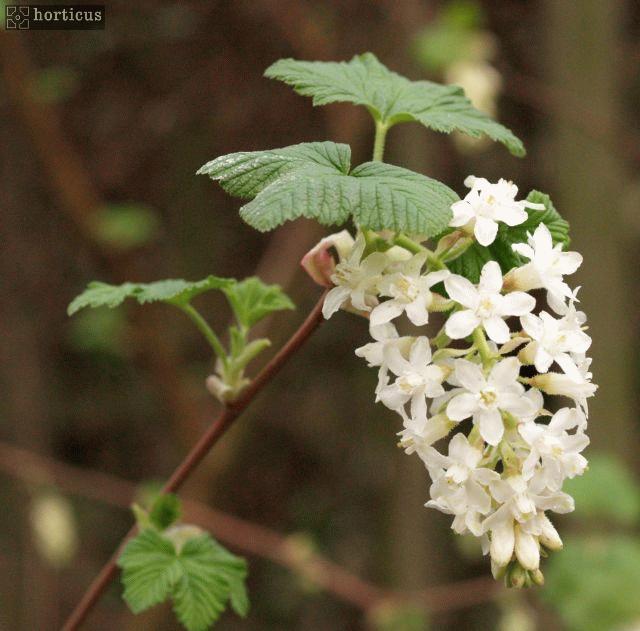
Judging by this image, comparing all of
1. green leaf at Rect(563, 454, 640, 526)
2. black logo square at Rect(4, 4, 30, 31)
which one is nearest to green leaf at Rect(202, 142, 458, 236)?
black logo square at Rect(4, 4, 30, 31)

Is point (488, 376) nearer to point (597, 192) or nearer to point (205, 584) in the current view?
point (205, 584)

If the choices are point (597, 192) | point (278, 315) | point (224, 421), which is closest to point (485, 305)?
point (224, 421)

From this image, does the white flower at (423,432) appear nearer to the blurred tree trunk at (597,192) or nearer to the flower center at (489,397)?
the flower center at (489,397)

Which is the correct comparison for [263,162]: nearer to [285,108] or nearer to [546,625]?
[546,625]

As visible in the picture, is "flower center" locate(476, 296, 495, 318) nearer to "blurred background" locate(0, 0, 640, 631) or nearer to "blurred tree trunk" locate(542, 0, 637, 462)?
"blurred background" locate(0, 0, 640, 631)

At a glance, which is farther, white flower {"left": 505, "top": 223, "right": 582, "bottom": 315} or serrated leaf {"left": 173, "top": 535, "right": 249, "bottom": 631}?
serrated leaf {"left": 173, "top": 535, "right": 249, "bottom": 631}

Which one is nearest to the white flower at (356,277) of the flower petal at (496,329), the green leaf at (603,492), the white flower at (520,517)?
the flower petal at (496,329)
